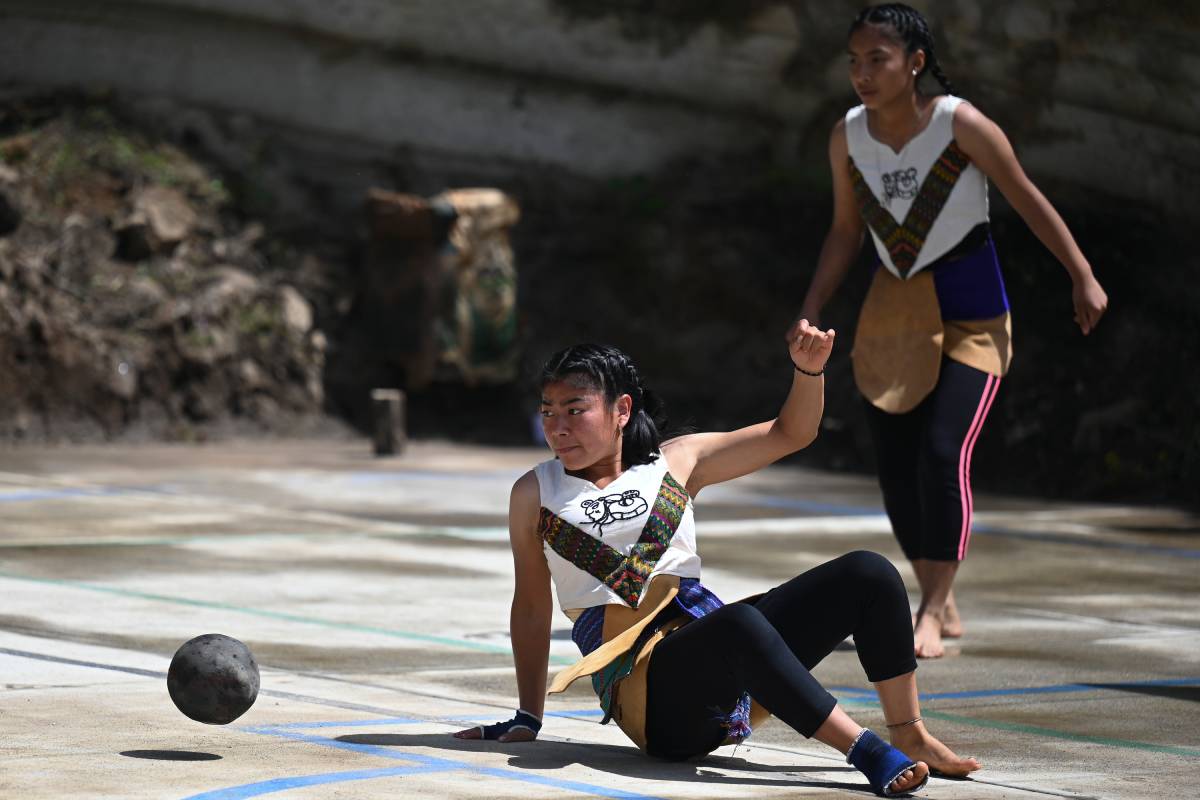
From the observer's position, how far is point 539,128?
1747 centimetres

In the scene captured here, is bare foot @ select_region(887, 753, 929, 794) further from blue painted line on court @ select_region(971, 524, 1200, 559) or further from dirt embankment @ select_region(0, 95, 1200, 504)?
dirt embankment @ select_region(0, 95, 1200, 504)

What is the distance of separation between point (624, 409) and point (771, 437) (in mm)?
338

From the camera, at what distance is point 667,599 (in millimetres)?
4328

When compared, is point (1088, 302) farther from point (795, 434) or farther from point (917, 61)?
point (795, 434)

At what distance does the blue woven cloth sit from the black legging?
0.15 ft

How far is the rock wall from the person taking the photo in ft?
54.4

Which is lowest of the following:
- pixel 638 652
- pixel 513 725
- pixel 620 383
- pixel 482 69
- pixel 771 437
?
pixel 513 725

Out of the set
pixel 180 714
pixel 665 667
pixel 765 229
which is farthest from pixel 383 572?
pixel 765 229

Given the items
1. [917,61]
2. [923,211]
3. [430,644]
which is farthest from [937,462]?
[430,644]

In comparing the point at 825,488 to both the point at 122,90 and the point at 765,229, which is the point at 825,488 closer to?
the point at 765,229

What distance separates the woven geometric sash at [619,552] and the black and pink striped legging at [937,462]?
2.04m

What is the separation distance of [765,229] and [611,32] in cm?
220

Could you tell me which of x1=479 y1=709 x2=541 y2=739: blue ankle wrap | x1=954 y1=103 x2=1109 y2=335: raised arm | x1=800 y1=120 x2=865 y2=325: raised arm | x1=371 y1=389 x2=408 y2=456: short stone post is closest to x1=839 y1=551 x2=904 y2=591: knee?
x1=479 y1=709 x2=541 y2=739: blue ankle wrap

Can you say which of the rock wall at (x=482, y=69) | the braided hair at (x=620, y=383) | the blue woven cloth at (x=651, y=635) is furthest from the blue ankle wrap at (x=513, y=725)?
the rock wall at (x=482, y=69)
